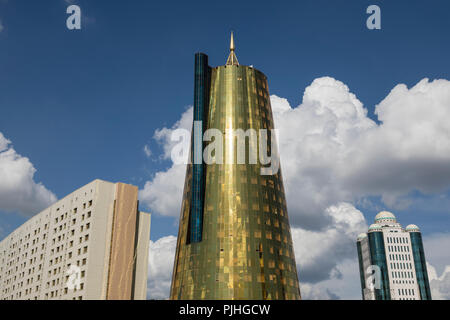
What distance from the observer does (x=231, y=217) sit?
58031 mm

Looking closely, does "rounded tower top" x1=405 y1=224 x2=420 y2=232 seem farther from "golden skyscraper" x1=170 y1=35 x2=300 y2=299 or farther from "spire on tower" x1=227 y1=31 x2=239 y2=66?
"spire on tower" x1=227 y1=31 x2=239 y2=66

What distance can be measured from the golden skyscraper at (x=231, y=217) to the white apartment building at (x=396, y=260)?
439 ft

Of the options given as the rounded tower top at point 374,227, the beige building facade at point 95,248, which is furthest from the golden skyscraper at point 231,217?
the rounded tower top at point 374,227

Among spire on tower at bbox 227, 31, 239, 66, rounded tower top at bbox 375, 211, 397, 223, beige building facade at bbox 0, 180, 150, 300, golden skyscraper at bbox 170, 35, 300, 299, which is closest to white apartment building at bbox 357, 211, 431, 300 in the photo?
rounded tower top at bbox 375, 211, 397, 223

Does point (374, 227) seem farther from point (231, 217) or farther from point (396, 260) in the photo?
point (231, 217)

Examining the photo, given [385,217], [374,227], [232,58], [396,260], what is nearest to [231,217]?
[232,58]

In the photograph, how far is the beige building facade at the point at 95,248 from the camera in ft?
211

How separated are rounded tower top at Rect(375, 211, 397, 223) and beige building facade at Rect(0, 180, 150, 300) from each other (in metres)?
144

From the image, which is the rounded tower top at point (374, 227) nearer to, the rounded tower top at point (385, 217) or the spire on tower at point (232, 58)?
the rounded tower top at point (385, 217)

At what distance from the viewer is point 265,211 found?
5947cm

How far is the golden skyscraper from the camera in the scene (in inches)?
2156

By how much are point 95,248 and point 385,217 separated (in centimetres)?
15420

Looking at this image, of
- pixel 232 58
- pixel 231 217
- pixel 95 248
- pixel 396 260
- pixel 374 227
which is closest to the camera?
pixel 231 217

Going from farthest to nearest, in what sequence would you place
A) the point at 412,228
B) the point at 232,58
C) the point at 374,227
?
the point at 412,228 < the point at 374,227 < the point at 232,58
